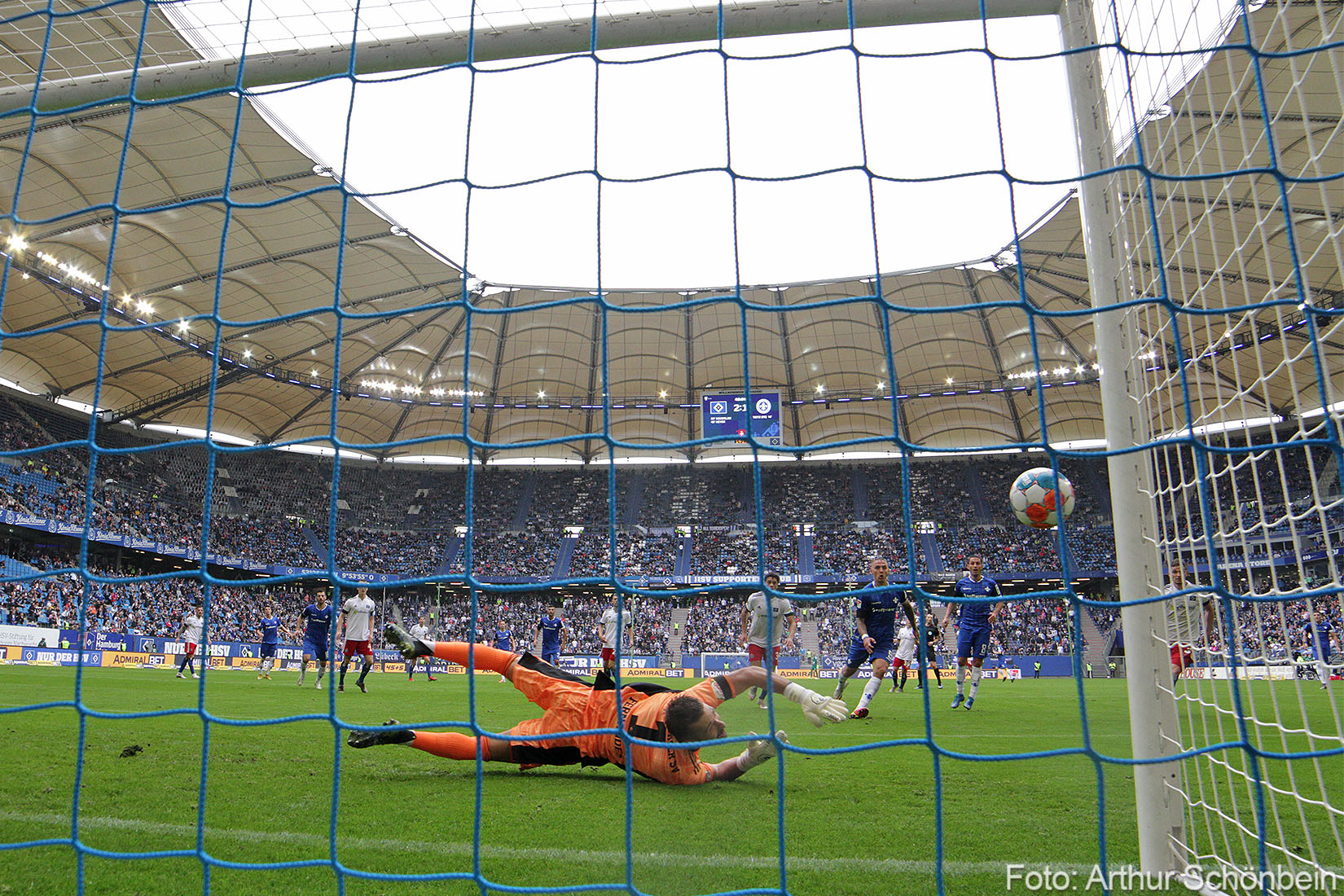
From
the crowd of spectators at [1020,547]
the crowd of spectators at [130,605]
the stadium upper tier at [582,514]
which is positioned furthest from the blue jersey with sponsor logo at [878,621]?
the crowd of spectators at [1020,547]

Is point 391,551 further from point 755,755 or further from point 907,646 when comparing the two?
point 755,755

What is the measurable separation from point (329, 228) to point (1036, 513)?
20569mm

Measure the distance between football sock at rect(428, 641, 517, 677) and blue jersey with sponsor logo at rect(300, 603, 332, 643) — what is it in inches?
291

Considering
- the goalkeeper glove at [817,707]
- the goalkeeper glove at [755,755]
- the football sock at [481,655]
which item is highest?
the football sock at [481,655]

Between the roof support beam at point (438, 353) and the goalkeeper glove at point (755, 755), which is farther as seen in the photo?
the roof support beam at point (438, 353)

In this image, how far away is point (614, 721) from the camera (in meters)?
4.47

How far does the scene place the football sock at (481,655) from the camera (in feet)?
16.0

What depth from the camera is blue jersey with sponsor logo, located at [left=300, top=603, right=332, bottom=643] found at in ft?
38.1

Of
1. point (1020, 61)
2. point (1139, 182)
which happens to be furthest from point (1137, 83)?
point (1020, 61)

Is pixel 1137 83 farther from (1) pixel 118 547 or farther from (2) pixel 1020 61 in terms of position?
(1) pixel 118 547

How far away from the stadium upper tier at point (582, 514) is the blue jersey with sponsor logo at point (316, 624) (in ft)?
68.8

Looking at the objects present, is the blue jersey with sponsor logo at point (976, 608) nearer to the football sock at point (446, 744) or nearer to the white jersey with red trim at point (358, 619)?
the football sock at point (446, 744)

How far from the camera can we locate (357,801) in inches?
158

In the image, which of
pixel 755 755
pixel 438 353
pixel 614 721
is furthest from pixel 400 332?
pixel 755 755
